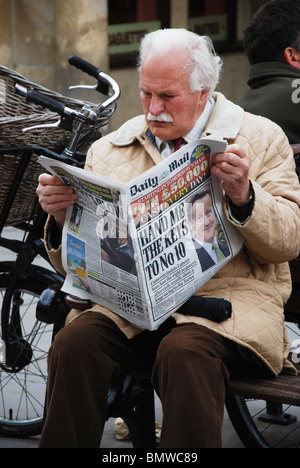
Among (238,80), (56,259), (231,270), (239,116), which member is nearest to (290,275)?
(231,270)

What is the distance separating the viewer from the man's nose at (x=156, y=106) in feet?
9.07

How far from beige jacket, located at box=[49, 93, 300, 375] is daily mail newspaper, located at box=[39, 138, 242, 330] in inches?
4.2

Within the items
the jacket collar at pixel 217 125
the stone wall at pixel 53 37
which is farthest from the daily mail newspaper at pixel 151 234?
the stone wall at pixel 53 37

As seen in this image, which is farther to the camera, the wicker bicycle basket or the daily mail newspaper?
the wicker bicycle basket

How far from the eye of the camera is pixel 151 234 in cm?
255

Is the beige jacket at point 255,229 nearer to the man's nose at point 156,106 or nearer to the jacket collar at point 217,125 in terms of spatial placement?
the jacket collar at point 217,125

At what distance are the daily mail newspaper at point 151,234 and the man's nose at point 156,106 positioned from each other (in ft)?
0.91

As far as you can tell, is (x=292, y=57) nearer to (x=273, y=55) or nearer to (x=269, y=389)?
(x=273, y=55)

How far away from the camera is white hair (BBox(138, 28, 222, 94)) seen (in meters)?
2.77

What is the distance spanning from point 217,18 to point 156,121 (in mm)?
9805

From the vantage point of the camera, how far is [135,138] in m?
2.94

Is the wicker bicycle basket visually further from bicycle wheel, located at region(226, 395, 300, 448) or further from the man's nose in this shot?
bicycle wheel, located at region(226, 395, 300, 448)

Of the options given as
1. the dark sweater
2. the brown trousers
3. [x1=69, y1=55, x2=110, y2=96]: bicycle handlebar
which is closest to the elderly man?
the brown trousers

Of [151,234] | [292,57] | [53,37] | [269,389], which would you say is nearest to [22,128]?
[151,234]
